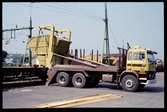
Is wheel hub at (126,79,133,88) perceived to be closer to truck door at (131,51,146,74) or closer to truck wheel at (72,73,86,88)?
truck door at (131,51,146,74)

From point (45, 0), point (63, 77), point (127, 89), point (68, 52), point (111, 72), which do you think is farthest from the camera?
point (68, 52)

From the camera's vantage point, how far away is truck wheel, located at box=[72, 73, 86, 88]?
12477mm

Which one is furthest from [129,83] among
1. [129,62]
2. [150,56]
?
[150,56]

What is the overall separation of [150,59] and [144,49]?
63 centimetres

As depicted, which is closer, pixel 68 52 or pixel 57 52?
pixel 57 52

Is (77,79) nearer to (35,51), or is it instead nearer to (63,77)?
(63,77)

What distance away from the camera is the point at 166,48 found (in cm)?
512

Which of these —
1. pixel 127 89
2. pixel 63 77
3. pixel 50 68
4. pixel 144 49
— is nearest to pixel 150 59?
pixel 144 49

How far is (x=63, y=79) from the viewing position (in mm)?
13289

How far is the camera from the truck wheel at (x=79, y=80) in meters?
12.5

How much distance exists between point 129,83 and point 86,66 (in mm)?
2861

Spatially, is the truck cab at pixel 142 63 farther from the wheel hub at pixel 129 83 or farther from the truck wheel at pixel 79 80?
the truck wheel at pixel 79 80

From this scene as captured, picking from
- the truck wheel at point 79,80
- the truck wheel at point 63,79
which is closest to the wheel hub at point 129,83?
the truck wheel at point 79,80

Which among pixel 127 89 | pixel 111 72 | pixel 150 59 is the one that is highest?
pixel 150 59
